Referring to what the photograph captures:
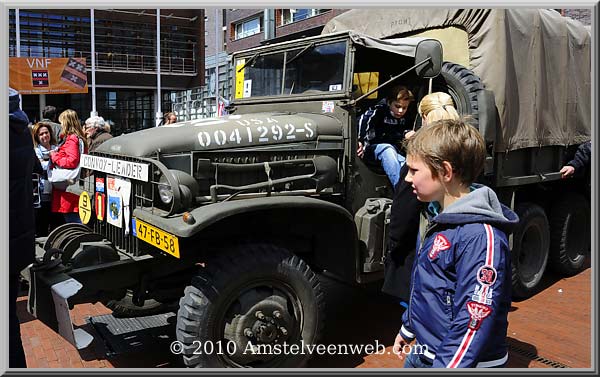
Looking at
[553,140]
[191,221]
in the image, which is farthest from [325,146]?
[553,140]

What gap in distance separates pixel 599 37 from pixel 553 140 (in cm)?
190

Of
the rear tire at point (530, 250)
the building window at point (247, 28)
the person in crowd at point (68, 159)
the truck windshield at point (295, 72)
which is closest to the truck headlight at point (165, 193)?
the truck windshield at point (295, 72)

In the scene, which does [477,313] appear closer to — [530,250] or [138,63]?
[530,250]

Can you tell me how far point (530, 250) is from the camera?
5766 millimetres

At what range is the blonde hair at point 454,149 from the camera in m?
2.02

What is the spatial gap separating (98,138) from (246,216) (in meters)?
3.15

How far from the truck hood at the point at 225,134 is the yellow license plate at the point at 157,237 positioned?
0.47 m

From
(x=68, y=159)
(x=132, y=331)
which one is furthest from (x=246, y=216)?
(x=68, y=159)

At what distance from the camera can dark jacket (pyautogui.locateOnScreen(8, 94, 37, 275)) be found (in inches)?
107

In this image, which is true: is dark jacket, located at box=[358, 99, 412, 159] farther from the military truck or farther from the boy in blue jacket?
the boy in blue jacket

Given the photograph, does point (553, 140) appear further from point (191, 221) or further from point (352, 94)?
point (191, 221)

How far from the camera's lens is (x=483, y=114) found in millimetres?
4676

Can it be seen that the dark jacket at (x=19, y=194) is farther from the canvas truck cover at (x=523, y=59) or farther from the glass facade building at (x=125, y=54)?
→ the glass facade building at (x=125, y=54)

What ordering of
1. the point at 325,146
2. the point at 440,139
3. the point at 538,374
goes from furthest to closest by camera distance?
1. the point at 325,146
2. the point at 538,374
3. the point at 440,139
